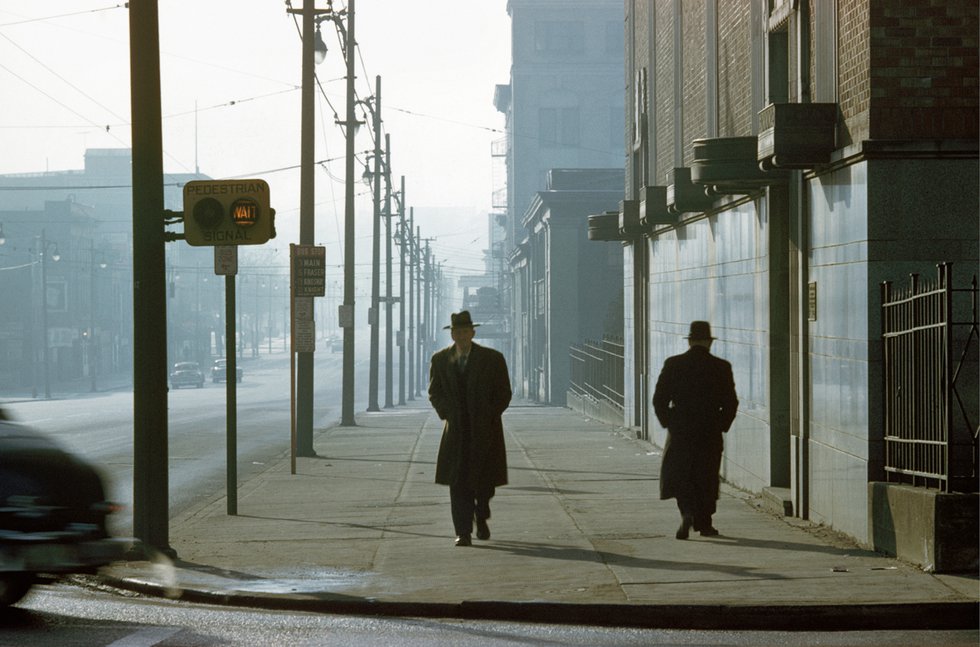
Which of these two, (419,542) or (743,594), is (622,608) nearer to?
(743,594)

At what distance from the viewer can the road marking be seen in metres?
7.92

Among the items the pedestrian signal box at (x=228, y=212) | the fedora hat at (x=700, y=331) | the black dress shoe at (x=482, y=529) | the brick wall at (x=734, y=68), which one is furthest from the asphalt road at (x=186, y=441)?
the brick wall at (x=734, y=68)

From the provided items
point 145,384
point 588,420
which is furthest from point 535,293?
point 145,384

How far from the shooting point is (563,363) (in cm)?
6062

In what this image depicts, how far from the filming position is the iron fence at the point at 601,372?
31.2 metres

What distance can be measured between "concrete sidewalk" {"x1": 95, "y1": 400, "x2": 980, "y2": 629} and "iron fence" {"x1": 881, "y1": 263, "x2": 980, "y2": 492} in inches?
28.6

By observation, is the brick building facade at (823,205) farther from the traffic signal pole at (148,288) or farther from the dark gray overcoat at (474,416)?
the traffic signal pole at (148,288)

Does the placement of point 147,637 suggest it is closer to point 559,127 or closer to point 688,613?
point 688,613

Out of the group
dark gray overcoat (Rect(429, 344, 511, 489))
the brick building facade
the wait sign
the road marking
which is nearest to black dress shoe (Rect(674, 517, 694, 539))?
the brick building facade

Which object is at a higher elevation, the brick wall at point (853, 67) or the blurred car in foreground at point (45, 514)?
the brick wall at point (853, 67)

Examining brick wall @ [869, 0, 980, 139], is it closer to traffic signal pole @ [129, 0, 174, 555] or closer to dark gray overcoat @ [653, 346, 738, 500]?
dark gray overcoat @ [653, 346, 738, 500]

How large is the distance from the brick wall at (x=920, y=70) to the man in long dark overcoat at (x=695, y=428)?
2.38 meters

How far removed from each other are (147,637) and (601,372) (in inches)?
1101

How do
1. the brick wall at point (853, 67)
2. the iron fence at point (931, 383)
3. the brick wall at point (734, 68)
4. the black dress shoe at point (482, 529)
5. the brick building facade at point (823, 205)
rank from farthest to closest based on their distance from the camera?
1. the brick wall at point (734, 68)
2. the black dress shoe at point (482, 529)
3. the brick wall at point (853, 67)
4. the brick building facade at point (823, 205)
5. the iron fence at point (931, 383)
